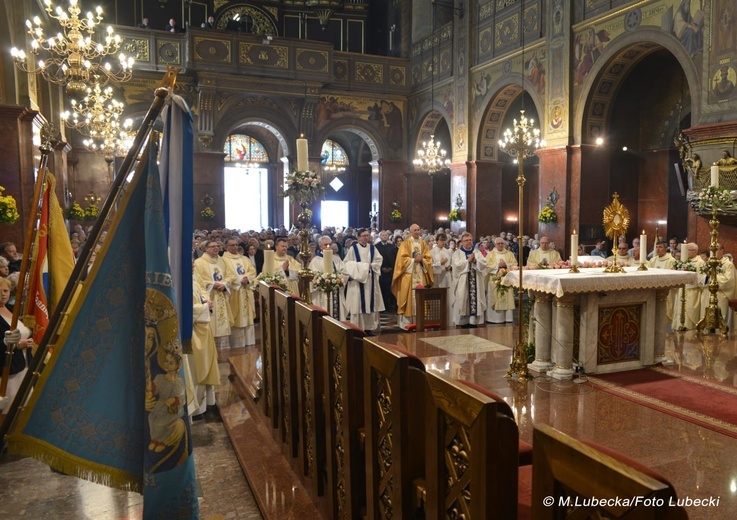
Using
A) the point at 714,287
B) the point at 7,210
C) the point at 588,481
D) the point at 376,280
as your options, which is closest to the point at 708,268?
the point at 714,287

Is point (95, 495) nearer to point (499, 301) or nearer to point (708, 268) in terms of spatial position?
point (499, 301)

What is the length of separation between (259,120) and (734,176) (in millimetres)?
14989

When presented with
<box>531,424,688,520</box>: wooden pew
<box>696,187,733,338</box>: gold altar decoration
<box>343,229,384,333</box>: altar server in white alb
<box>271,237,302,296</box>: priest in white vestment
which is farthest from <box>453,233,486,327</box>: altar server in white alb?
<box>531,424,688,520</box>: wooden pew

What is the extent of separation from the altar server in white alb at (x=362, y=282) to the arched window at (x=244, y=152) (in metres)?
17.4

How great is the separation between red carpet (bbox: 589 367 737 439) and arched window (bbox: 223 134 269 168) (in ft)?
74.4

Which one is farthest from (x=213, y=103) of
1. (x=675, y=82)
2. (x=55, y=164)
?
(x=675, y=82)

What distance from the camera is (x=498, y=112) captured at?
17.7 m

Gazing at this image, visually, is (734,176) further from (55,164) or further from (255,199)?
(255,199)

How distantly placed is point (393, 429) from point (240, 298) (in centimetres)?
676

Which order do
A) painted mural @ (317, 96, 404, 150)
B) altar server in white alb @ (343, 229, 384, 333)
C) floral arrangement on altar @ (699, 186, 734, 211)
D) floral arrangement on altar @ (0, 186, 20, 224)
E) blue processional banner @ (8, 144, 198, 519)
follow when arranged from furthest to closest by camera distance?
painted mural @ (317, 96, 404, 150)
altar server in white alb @ (343, 229, 384, 333)
floral arrangement on altar @ (699, 186, 734, 211)
floral arrangement on altar @ (0, 186, 20, 224)
blue processional banner @ (8, 144, 198, 519)

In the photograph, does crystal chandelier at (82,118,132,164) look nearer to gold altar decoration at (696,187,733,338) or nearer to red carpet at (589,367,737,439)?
red carpet at (589,367,737,439)

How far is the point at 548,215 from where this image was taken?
1487cm

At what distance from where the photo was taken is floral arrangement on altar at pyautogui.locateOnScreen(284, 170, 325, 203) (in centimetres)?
533

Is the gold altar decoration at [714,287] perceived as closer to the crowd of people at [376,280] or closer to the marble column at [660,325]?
the crowd of people at [376,280]
